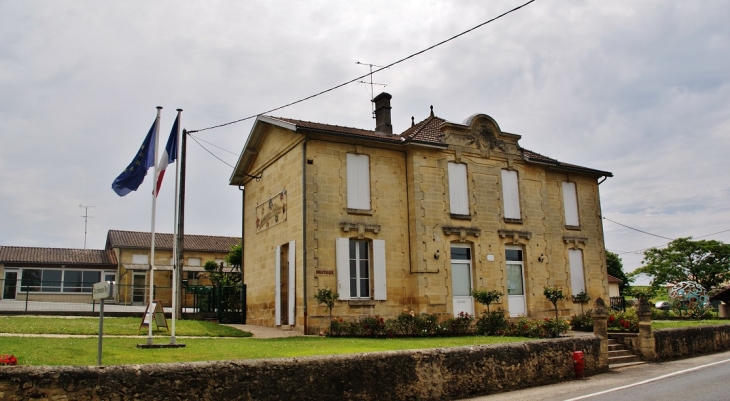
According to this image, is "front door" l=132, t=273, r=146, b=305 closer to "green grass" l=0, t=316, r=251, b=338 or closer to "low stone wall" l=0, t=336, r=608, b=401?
"green grass" l=0, t=316, r=251, b=338

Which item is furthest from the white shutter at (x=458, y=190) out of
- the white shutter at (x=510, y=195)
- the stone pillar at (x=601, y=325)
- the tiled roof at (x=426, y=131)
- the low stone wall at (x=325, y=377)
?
the low stone wall at (x=325, y=377)

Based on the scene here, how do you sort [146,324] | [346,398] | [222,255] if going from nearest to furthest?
[346,398] → [146,324] → [222,255]

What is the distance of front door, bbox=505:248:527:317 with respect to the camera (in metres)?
20.8

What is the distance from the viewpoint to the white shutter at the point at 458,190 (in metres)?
20.0

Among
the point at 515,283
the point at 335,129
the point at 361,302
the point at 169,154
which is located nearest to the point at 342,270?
the point at 361,302

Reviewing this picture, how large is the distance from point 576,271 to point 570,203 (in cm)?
277

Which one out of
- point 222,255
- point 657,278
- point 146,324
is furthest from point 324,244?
point 657,278

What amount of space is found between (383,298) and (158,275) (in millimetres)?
26689

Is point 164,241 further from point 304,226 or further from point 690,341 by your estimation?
point 690,341

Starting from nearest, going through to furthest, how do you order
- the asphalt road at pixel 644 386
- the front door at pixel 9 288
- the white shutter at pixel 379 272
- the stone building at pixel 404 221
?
the asphalt road at pixel 644 386 → the stone building at pixel 404 221 → the white shutter at pixel 379 272 → the front door at pixel 9 288

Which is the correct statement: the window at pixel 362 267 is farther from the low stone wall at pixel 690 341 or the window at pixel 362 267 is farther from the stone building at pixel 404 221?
the low stone wall at pixel 690 341

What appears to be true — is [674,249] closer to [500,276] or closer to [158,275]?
[500,276]

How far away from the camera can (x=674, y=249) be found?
4847 centimetres

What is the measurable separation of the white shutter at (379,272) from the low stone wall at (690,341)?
25.7ft
